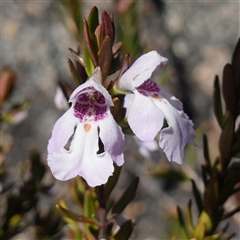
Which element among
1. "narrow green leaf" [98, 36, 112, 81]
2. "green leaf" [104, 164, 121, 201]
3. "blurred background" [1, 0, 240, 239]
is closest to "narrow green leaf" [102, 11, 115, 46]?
"narrow green leaf" [98, 36, 112, 81]

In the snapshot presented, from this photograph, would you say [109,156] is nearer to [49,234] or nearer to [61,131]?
[61,131]

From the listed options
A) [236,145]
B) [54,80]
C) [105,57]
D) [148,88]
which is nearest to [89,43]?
[105,57]

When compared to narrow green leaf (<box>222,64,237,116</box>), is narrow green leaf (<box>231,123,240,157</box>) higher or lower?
lower

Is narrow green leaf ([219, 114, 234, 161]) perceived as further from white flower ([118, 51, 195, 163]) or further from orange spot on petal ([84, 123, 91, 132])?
orange spot on petal ([84, 123, 91, 132])

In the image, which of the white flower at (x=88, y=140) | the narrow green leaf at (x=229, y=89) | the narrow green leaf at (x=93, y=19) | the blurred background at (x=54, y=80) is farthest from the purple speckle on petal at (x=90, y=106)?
the blurred background at (x=54, y=80)

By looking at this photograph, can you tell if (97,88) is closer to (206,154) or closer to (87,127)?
(87,127)
